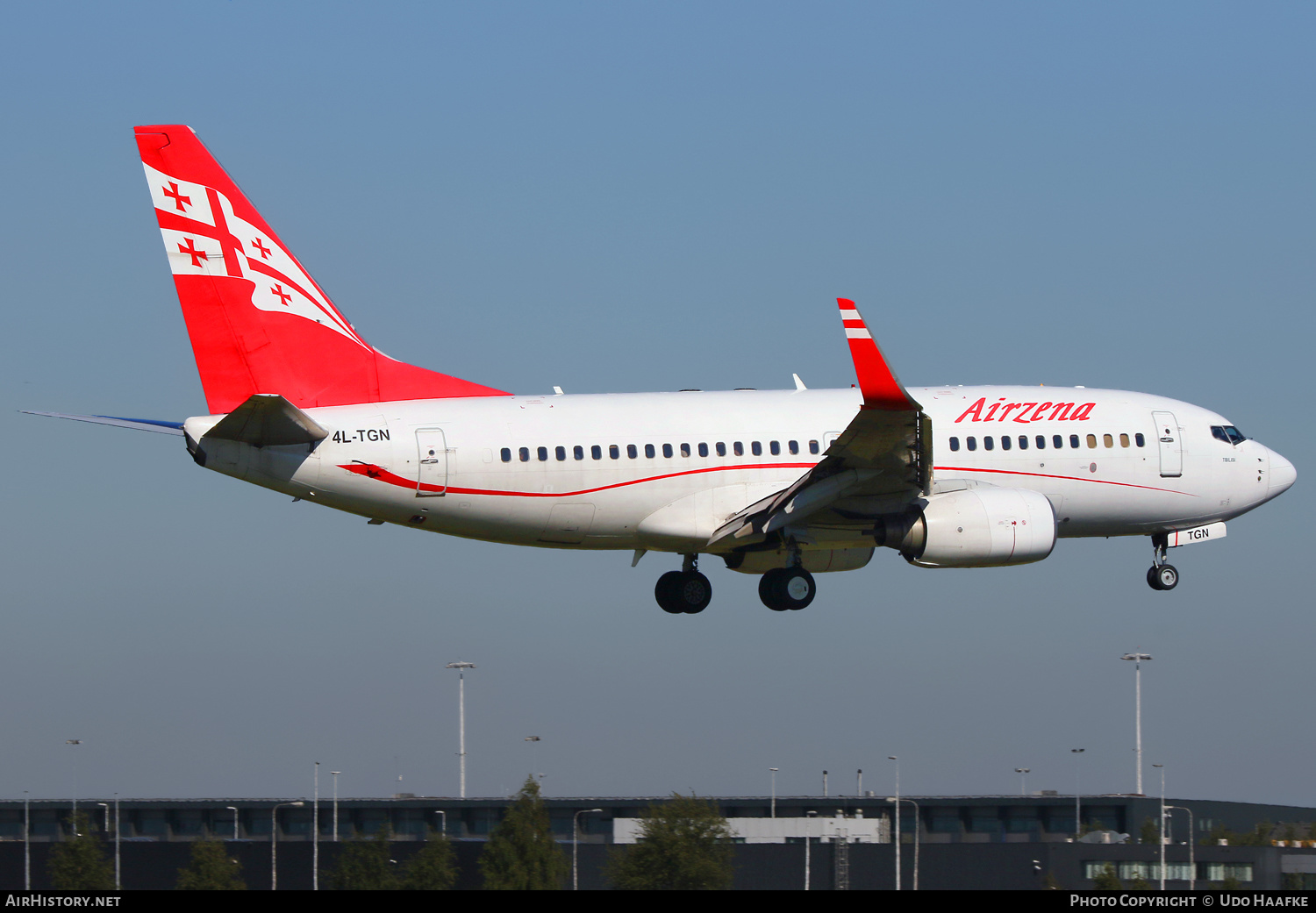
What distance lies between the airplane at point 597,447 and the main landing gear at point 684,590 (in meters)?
1.49

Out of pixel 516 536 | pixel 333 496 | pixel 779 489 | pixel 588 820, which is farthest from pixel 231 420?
pixel 588 820

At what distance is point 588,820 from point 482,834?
19.3ft

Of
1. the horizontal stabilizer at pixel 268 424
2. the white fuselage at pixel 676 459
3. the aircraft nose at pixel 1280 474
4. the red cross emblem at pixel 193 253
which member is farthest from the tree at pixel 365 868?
the aircraft nose at pixel 1280 474

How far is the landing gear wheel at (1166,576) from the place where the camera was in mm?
45219

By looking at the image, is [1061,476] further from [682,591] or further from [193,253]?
[193,253]

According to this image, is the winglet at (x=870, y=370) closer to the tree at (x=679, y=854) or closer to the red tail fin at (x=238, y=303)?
the red tail fin at (x=238, y=303)

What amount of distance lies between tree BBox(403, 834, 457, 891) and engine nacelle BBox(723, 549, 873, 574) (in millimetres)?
27518

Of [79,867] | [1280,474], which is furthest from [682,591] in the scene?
[79,867]

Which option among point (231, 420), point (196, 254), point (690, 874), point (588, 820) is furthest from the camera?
point (588, 820)

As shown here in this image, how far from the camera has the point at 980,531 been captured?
3891 centimetres

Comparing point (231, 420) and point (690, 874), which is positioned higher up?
point (231, 420)
